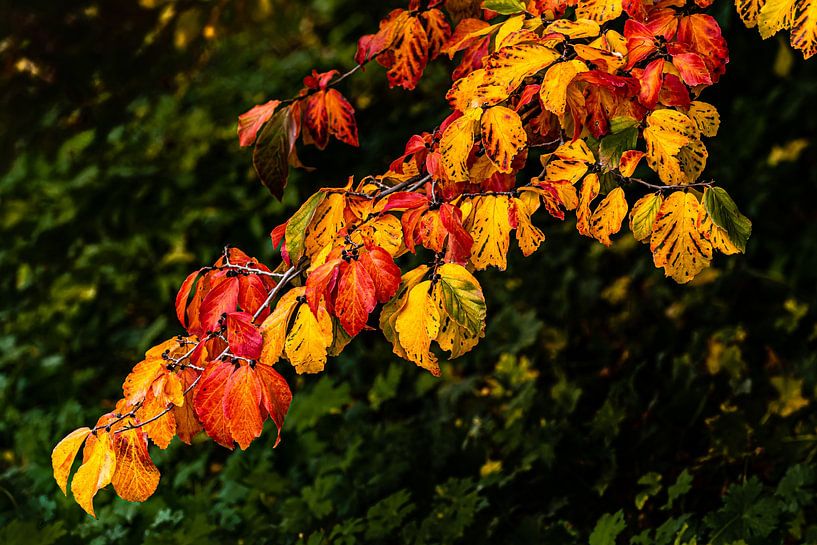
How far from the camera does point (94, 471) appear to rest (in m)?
1.29

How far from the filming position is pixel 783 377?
114 inches

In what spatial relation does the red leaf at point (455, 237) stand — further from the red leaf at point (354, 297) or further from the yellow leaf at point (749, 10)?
the yellow leaf at point (749, 10)

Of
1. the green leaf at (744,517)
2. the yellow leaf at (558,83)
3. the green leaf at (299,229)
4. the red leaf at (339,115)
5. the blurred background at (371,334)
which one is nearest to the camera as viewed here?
the yellow leaf at (558,83)

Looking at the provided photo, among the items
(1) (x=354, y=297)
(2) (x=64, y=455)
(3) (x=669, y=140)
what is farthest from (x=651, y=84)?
A: (2) (x=64, y=455)

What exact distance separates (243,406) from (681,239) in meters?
0.70

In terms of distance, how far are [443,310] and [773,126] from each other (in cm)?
303

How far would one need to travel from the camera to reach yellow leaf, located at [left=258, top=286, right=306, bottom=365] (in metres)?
1.34

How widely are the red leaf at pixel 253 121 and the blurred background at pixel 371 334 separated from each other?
1.03m

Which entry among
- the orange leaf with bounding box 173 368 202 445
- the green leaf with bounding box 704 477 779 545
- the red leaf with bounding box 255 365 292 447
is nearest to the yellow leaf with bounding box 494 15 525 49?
the red leaf with bounding box 255 365 292 447

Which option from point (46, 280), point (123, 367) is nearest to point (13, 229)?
point (46, 280)

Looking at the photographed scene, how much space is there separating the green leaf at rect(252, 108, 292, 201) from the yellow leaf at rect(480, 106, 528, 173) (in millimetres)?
506

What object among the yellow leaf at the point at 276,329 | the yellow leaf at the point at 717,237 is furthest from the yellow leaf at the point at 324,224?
the yellow leaf at the point at 717,237

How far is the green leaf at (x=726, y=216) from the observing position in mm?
1302

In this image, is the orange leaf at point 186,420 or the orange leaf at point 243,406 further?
the orange leaf at point 186,420
